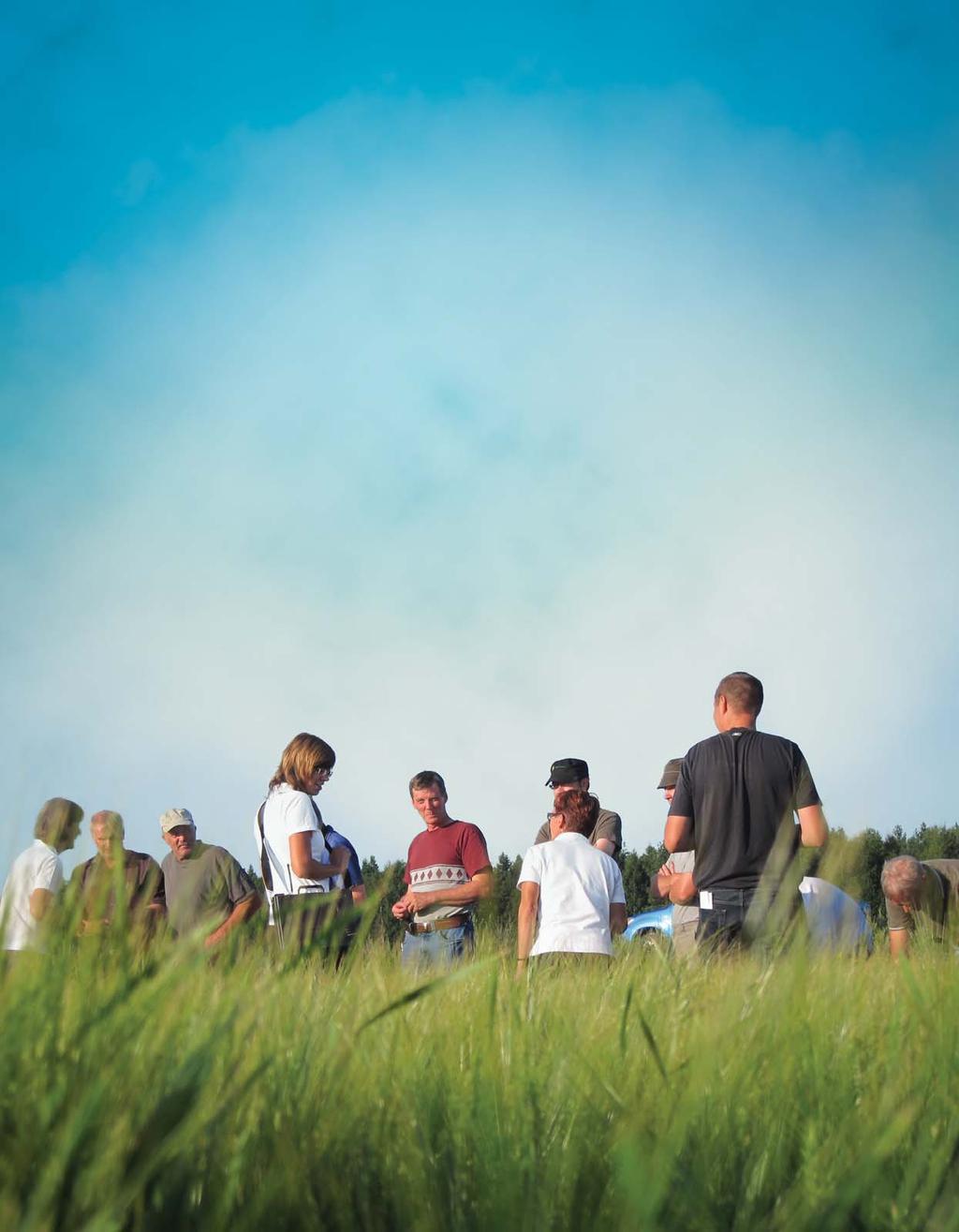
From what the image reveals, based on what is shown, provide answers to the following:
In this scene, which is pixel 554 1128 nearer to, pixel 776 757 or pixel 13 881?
pixel 13 881

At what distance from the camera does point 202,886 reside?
4.55 meters

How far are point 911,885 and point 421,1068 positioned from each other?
4.44 meters

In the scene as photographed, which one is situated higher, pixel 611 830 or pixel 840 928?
pixel 611 830

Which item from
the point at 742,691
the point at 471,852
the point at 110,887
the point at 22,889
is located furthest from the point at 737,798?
the point at 110,887

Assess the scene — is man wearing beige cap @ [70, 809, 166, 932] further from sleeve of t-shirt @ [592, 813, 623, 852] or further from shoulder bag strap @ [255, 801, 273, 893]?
sleeve of t-shirt @ [592, 813, 623, 852]

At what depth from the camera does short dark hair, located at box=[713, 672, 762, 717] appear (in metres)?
5.05

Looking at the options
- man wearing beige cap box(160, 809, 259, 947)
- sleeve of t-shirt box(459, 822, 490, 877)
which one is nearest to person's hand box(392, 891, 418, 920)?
sleeve of t-shirt box(459, 822, 490, 877)

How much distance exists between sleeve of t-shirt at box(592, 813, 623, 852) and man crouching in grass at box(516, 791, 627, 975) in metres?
1.09

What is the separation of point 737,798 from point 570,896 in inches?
33.3

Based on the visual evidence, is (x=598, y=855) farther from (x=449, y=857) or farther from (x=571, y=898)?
(x=449, y=857)

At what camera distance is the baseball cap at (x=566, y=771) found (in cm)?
607

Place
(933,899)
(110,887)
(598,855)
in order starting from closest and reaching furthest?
(110,887) → (598,855) → (933,899)

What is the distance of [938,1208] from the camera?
149 centimetres

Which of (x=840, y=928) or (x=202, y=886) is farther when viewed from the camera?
(x=202, y=886)
